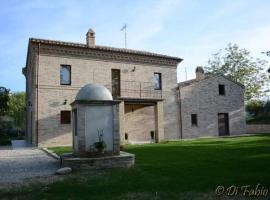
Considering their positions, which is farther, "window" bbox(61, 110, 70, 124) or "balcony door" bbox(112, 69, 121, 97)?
"balcony door" bbox(112, 69, 121, 97)

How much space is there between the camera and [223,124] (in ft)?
89.5

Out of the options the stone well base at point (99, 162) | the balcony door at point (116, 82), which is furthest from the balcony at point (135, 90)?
the stone well base at point (99, 162)

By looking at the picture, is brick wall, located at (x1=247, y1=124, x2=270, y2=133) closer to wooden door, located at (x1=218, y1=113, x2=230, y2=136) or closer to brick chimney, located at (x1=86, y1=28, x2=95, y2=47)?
wooden door, located at (x1=218, y1=113, x2=230, y2=136)

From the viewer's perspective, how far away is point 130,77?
22672 mm

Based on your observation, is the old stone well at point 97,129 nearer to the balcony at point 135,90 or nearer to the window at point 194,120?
the balcony at point 135,90

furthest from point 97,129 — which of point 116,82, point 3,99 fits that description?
point 3,99

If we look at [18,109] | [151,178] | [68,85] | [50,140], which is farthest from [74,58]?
[18,109]

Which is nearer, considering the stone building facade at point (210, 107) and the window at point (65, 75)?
the window at point (65, 75)

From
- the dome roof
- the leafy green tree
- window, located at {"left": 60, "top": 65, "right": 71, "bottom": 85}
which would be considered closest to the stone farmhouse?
window, located at {"left": 60, "top": 65, "right": 71, "bottom": 85}

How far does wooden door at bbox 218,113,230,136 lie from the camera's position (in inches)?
1062

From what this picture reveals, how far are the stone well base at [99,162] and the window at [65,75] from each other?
11641 mm

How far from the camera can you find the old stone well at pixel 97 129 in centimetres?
957

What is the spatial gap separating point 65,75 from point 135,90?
17.0ft

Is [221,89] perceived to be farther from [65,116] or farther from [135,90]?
[65,116]
